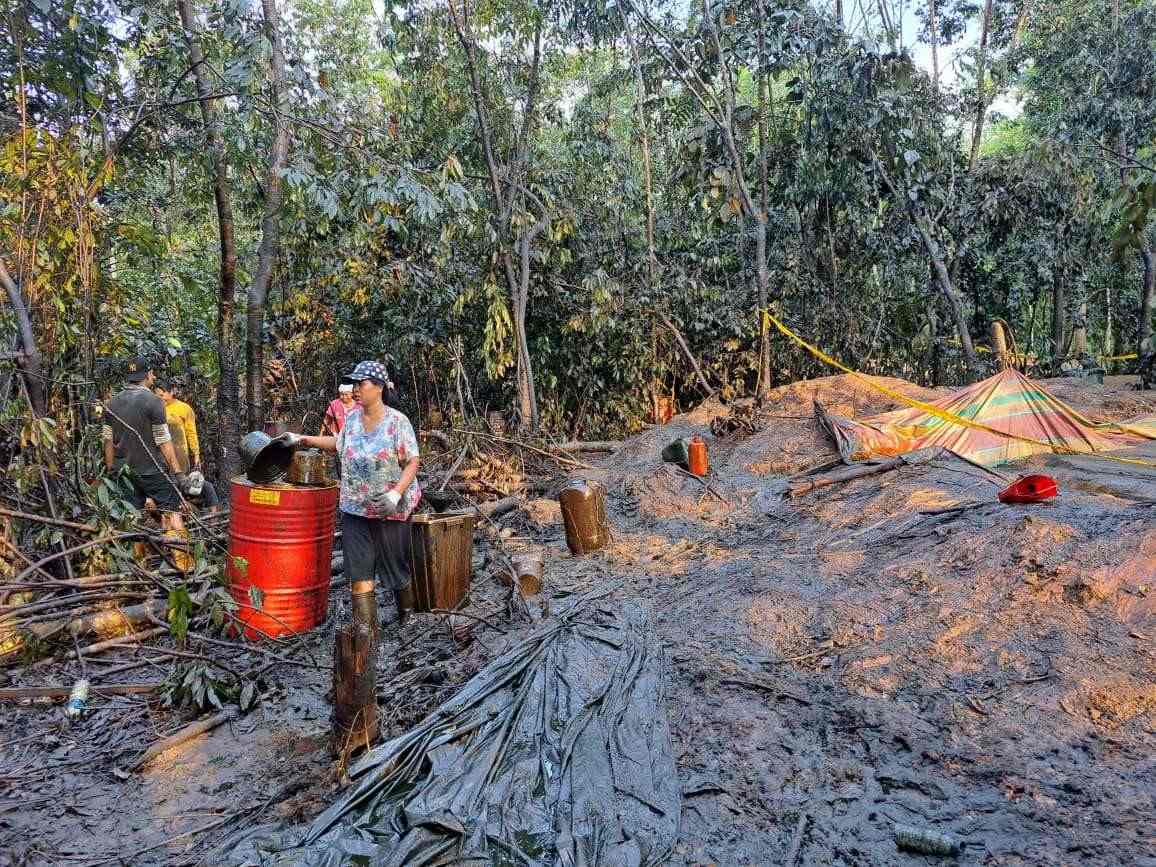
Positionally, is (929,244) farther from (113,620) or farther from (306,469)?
(113,620)

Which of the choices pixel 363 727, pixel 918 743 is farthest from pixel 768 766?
pixel 363 727

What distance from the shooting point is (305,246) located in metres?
9.30

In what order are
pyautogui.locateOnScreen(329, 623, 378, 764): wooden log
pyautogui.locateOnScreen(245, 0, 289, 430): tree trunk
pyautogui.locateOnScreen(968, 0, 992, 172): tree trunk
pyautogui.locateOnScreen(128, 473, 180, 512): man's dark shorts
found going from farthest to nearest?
1. pyautogui.locateOnScreen(968, 0, 992, 172): tree trunk
2. pyautogui.locateOnScreen(245, 0, 289, 430): tree trunk
3. pyautogui.locateOnScreen(128, 473, 180, 512): man's dark shorts
4. pyautogui.locateOnScreen(329, 623, 378, 764): wooden log

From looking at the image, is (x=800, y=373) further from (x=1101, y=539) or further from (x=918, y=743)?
(x=918, y=743)

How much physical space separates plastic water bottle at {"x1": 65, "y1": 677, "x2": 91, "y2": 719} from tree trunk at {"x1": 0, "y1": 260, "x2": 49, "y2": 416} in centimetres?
179

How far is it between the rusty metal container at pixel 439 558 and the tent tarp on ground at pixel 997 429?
13.3ft

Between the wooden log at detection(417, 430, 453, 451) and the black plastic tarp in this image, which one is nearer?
the black plastic tarp

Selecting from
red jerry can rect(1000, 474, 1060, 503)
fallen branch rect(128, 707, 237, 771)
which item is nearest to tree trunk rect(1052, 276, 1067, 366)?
red jerry can rect(1000, 474, 1060, 503)

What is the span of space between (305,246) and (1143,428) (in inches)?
366

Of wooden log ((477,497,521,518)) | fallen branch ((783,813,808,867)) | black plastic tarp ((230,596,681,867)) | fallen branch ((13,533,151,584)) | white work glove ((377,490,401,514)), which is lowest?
fallen branch ((783,813,808,867))

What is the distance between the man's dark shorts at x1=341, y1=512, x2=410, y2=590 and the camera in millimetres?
3996

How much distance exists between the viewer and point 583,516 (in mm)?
5750

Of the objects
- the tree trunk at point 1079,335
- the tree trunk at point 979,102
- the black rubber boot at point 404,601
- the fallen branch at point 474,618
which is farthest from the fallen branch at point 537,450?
the tree trunk at point 1079,335

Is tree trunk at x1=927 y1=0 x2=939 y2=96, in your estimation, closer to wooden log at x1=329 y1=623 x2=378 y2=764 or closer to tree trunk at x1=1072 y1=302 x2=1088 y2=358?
tree trunk at x1=1072 y1=302 x2=1088 y2=358
